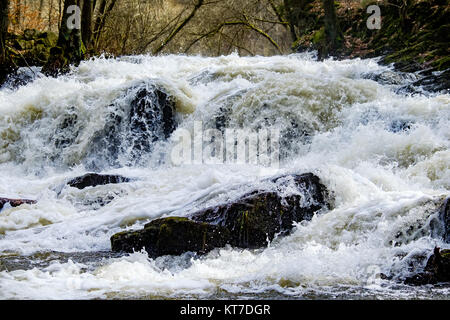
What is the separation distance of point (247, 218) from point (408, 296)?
6.19ft

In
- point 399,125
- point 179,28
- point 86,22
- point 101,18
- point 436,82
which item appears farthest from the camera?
point 179,28

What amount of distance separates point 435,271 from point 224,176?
3.53 meters

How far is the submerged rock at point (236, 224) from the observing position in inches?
192

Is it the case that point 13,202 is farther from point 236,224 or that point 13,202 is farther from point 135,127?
point 236,224

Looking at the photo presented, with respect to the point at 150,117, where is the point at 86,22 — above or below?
above

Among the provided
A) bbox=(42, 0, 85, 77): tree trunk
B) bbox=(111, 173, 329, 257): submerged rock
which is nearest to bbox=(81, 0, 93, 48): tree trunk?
bbox=(42, 0, 85, 77): tree trunk

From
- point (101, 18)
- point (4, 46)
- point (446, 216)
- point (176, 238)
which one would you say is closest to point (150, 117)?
point (176, 238)

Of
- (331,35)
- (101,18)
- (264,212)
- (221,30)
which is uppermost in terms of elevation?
(221,30)

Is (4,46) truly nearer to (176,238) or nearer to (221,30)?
(221,30)

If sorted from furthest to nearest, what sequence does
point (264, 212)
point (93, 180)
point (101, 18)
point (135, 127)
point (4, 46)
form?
point (101, 18) → point (4, 46) → point (135, 127) → point (93, 180) → point (264, 212)

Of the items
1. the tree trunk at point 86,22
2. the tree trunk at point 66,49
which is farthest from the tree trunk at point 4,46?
the tree trunk at point 86,22

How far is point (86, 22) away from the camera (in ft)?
48.8

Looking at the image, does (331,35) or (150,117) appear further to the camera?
(331,35)

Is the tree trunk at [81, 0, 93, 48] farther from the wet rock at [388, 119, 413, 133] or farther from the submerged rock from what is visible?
the submerged rock
